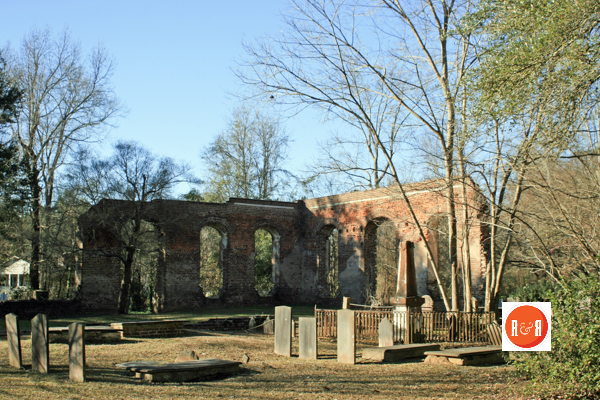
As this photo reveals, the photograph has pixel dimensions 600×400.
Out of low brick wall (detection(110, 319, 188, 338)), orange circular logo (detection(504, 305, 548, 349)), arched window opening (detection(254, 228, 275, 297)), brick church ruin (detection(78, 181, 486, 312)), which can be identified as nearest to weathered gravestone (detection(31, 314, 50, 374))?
low brick wall (detection(110, 319, 188, 338))

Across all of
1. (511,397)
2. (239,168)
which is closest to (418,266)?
(511,397)

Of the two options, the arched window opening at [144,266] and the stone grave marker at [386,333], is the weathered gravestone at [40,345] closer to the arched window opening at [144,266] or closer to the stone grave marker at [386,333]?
the stone grave marker at [386,333]

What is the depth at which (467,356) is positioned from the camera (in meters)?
9.28

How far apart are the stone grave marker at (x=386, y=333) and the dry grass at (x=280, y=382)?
133cm

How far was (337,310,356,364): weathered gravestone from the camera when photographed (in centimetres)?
926

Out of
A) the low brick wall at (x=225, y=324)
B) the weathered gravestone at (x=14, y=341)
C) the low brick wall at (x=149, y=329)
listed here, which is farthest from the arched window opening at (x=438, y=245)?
the weathered gravestone at (x=14, y=341)

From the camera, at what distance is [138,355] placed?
994 centimetres

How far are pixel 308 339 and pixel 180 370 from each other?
3.00 meters

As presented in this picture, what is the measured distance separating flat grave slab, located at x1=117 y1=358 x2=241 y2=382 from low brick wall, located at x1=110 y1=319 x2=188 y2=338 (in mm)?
5153

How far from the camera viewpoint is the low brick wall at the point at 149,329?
13115 millimetres

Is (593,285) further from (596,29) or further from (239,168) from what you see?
(239,168)

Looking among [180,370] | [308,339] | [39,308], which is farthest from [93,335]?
[39,308]

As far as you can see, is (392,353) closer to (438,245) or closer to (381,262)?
(438,245)

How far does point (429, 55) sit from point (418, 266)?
29.8 ft
